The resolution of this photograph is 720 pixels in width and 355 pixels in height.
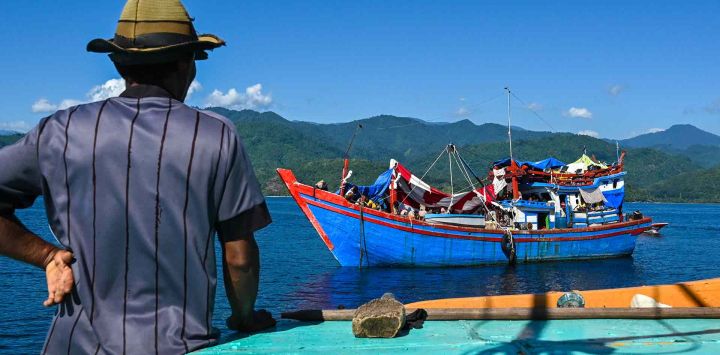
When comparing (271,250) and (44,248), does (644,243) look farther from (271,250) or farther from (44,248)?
(44,248)

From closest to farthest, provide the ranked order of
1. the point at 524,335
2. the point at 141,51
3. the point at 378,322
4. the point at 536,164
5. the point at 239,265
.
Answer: the point at 141,51, the point at 239,265, the point at 378,322, the point at 524,335, the point at 536,164

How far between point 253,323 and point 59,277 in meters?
1.09

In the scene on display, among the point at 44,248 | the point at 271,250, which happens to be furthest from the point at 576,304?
the point at 271,250

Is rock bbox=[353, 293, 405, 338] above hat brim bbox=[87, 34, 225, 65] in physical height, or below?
below

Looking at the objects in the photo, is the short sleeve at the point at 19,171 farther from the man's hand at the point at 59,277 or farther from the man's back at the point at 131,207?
the man's hand at the point at 59,277

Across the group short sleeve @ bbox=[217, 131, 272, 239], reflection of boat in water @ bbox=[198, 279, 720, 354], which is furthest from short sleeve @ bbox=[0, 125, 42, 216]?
reflection of boat in water @ bbox=[198, 279, 720, 354]

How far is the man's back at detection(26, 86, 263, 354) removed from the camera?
2135 mm

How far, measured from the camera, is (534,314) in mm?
3793

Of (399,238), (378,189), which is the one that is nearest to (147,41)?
(399,238)

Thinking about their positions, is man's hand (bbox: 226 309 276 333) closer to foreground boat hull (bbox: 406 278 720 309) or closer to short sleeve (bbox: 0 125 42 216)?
short sleeve (bbox: 0 125 42 216)

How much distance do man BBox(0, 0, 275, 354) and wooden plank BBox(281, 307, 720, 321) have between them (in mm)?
1406

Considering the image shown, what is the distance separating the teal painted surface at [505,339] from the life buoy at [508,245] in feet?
85.8

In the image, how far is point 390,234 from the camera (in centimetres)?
2662

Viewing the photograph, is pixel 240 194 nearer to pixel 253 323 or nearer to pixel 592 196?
pixel 253 323
